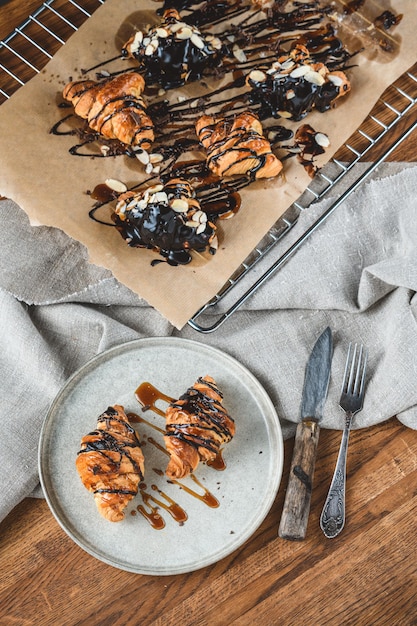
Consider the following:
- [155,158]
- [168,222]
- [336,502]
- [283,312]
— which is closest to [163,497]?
[336,502]

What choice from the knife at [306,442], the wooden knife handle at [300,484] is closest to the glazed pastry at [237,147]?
the knife at [306,442]

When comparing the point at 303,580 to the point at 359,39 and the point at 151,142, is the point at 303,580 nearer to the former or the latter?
the point at 151,142

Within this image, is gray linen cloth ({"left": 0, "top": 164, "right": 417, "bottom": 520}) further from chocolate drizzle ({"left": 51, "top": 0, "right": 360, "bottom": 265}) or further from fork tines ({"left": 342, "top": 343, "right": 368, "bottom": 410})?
chocolate drizzle ({"left": 51, "top": 0, "right": 360, "bottom": 265})

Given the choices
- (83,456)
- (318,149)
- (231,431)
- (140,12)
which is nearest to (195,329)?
(231,431)

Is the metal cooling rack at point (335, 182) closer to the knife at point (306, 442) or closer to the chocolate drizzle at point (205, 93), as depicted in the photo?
the chocolate drizzle at point (205, 93)

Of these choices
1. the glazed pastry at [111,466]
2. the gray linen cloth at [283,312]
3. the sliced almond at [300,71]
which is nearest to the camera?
the glazed pastry at [111,466]

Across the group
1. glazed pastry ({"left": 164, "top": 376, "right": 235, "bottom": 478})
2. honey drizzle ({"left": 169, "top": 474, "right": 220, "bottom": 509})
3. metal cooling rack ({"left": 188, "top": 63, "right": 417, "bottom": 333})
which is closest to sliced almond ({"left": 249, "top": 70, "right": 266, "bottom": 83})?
metal cooling rack ({"left": 188, "top": 63, "right": 417, "bottom": 333})

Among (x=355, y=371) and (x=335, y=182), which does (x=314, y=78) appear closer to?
(x=335, y=182)
